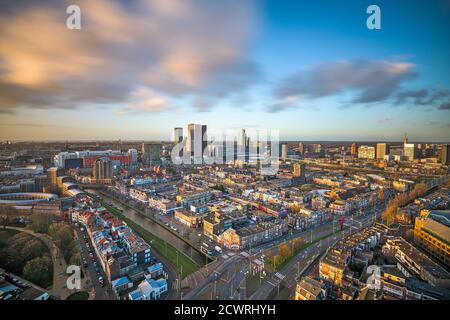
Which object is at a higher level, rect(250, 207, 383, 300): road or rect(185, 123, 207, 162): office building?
rect(185, 123, 207, 162): office building

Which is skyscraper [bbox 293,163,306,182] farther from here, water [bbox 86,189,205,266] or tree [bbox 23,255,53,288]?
tree [bbox 23,255,53,288]

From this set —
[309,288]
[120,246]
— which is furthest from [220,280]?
[120,246]

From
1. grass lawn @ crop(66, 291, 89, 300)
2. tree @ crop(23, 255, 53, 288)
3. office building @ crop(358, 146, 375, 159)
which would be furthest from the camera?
office building @ crop(358, 146, 375, 159)

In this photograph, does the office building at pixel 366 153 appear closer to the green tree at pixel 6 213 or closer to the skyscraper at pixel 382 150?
the skyscraper at pixel 382 150

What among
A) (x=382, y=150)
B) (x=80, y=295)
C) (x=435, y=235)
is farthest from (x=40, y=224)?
(x=382, y=150)

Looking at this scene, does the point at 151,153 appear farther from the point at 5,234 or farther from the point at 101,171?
the point at 5,234

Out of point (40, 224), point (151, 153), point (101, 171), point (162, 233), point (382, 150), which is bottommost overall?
point (162, 233)

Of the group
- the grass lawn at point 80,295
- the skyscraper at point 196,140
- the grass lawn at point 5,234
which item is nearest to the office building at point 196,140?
the skyscraper at point 196,140

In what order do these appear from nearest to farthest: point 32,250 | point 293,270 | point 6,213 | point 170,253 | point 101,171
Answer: point 293,270 → point 32,250 → point 170,253 → point 6,213 → point 101,171

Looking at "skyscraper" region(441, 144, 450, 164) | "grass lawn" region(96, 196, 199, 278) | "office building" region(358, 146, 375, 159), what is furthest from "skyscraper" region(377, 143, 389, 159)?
"grass lawn" region(96, 196, 199, 278)
